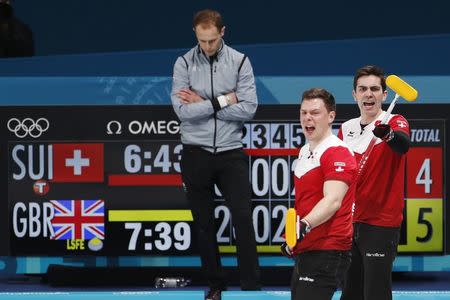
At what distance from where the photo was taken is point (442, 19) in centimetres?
948

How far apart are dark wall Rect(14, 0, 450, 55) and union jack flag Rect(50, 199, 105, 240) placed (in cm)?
345

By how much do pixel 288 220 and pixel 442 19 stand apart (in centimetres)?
582

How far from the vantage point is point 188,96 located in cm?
588

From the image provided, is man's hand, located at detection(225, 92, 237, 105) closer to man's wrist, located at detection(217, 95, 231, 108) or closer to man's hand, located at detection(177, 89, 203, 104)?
man's wrist, located at detection(217, 95, 231, 108)

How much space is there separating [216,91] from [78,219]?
1.19m

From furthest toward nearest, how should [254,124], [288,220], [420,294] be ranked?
[254,124], [420,294], [288,220]

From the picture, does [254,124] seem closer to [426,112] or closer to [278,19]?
[426,112]

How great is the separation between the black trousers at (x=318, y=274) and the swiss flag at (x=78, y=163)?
2.33m

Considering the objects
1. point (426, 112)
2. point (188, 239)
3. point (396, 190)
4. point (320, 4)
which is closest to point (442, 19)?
point (320, 4)

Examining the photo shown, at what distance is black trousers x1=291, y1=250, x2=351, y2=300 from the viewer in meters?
4.14

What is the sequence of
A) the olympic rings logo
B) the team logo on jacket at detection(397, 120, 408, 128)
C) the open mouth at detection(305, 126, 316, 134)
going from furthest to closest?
the olympic rings logo, the team logo on jacket at detection(397, 120, 408, 128), the open mouth at detection(305, 126, 316, 134)

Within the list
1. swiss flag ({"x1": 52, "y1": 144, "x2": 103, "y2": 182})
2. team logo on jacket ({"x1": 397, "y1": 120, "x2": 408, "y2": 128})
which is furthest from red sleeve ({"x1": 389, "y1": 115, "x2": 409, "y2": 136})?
swiss flag ({"x1": 52, "y1": 144, "x2": 103, "y2": 182})

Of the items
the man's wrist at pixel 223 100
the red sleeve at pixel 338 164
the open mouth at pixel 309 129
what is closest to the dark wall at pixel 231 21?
the man's wrist at pixel 223 100

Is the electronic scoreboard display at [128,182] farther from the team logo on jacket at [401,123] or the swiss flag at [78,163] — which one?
the team logo on jacket at [401,123]
